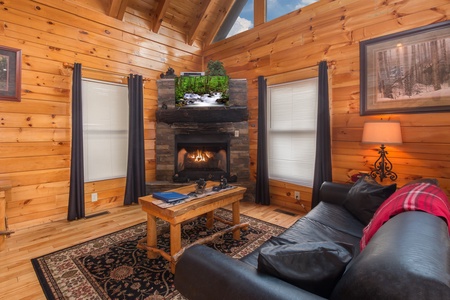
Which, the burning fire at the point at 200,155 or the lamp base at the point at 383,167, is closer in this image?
the lamp base at the point at 383,167

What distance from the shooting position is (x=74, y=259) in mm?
2416

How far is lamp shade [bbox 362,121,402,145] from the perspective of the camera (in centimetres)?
263

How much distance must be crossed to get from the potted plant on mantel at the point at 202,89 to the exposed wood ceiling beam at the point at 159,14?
1.05 m

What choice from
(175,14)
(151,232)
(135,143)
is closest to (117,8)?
(175,14)

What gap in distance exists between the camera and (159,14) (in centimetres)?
430

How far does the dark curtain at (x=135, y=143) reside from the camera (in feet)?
13.4

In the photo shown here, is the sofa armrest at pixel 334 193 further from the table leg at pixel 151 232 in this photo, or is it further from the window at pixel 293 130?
the table leg at pixel 151 232

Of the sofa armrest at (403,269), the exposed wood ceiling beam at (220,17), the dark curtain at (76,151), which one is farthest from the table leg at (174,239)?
the exposed wood ceiling beam at (220,17)

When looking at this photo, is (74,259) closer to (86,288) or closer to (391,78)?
(86,288)

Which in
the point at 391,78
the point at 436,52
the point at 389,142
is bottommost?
the point at 389,142

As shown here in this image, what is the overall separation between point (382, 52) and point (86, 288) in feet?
13.2

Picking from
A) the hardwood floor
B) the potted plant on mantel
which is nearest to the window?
the hardwood floor

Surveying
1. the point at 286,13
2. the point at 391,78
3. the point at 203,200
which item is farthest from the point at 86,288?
the point at 286,13

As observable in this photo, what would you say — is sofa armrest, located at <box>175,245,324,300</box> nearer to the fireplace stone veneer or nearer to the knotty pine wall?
the knotty pine wall
